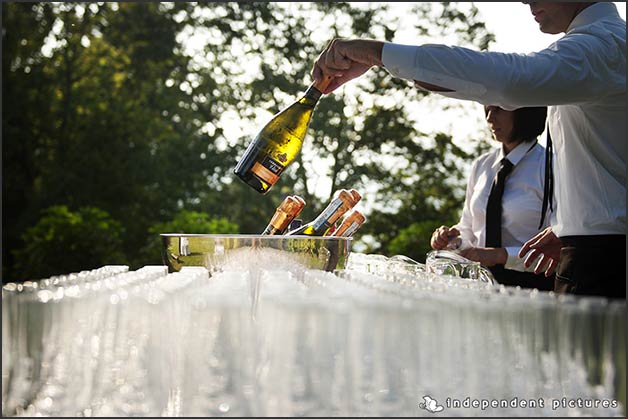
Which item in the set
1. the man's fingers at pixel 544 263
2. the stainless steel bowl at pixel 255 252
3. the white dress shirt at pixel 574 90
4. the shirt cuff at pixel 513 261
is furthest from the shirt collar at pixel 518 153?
the stainless steel bowl at pixel 255 252

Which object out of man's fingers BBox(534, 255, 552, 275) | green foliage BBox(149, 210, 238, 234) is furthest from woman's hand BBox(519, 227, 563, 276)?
green foliage BBox(149, 210, 238, 234)

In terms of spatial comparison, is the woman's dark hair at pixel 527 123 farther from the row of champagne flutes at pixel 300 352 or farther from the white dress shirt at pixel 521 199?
the row of champagne flutes at pixel 300 352

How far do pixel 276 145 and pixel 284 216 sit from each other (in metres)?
0.20

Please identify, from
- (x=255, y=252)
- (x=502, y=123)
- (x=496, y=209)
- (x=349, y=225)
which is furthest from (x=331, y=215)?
(x=502, y=123)

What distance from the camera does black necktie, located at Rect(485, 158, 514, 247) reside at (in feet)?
10.0

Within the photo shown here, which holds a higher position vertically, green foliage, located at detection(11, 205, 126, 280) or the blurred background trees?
the blurred background trees

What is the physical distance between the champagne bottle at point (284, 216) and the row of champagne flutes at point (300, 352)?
1.19m

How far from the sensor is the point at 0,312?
77cm

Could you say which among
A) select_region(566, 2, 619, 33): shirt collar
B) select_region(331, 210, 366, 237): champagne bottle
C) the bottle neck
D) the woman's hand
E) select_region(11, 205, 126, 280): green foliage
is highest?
select_region(566, 2, 619, 33): shirt collar

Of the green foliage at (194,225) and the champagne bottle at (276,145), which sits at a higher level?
the champagne bottle at (276,145)

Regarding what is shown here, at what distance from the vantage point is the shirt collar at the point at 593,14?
1771 mm

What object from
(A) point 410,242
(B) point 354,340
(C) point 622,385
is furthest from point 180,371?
(A) point 410,242

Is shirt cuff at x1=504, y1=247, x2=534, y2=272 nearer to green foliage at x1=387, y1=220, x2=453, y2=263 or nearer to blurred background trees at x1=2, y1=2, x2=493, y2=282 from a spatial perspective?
green foliage at x1=387, y1=220, x2=453, y2=263

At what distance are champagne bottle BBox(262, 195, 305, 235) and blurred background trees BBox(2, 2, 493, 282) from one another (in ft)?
25.9
